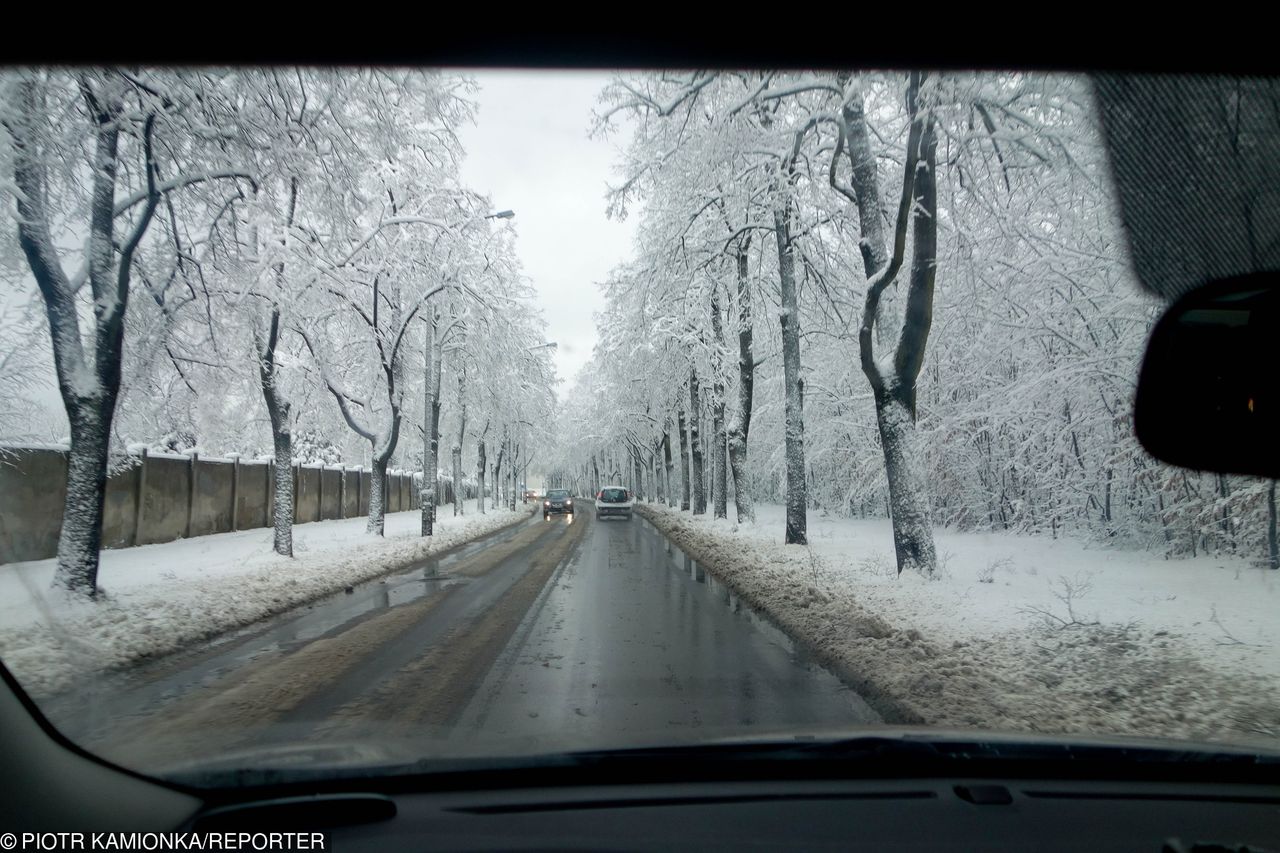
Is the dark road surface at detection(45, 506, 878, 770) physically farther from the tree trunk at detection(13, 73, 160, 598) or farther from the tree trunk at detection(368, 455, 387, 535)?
the tree trunk at detection(368, 455, 387, 535)

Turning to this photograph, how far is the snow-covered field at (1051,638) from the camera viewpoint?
5555 millimetres

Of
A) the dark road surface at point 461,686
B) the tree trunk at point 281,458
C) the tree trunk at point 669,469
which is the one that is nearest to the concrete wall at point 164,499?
the tree trunk at point 281,458

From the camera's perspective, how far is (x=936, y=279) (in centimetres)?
1639

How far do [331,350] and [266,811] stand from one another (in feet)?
54.9

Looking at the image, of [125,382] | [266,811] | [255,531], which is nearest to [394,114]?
[125,382]

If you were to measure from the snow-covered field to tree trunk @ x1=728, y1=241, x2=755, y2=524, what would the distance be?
8.92m

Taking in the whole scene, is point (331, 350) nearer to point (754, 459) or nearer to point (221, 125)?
point (221, 125)

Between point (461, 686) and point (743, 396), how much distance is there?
17.6 meters

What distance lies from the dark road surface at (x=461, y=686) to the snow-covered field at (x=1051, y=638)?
1.97 feet

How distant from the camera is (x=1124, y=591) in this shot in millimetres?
10188

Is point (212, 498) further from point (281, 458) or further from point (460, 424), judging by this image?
point (460, 424)

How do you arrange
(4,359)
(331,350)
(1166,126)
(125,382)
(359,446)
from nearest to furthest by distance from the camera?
(1166,126), (125,382), (4,359), (331,350), (359,446)

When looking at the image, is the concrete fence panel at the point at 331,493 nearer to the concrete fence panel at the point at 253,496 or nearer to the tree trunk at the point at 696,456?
the concrete fence panel at the point at 253,496

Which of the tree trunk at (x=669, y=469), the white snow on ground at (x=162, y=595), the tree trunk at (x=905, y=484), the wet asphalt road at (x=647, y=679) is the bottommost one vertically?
the wet asphalt road at (x=647, y=679)
